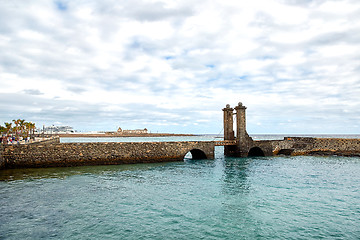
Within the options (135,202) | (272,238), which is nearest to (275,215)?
(272,238)

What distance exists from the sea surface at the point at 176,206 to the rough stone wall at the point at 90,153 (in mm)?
2108


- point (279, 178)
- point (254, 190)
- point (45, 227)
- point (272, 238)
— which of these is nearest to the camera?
point (272, 238)

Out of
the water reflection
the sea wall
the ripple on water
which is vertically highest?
the sea wall

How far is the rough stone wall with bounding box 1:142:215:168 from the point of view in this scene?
2253cm

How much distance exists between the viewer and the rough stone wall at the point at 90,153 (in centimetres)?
2253

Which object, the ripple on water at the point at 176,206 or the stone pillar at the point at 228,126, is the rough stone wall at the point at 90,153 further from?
the stone pillar at the point at 228,126

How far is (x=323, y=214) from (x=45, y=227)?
12258mm

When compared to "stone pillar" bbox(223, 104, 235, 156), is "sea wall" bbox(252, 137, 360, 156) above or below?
below

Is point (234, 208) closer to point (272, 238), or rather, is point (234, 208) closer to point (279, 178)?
point (272, 238)

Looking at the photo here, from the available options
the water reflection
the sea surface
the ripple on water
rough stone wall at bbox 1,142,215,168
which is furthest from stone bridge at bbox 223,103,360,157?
the water reflection

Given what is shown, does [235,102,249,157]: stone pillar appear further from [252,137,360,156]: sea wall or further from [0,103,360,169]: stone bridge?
[252,137,360,156]: sea wall

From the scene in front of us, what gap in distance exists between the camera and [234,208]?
12.3m

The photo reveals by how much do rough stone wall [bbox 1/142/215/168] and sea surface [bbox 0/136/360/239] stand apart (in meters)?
2.11

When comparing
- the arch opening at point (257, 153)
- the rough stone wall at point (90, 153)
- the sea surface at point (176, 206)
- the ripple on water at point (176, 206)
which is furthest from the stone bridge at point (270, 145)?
the ripple on water at point (176, 206)
